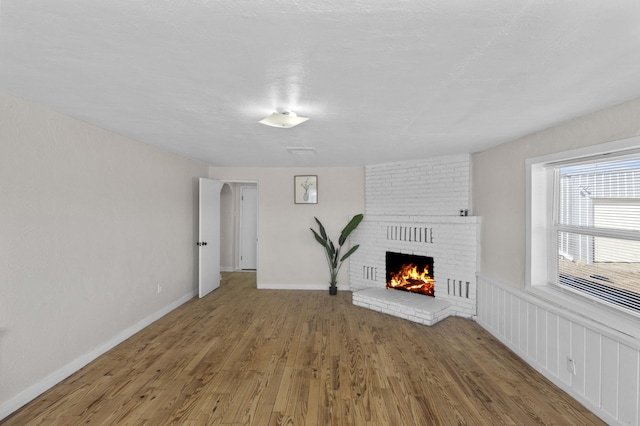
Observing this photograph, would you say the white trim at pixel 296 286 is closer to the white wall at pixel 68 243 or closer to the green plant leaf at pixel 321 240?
the green plant leaf at pixel 321 240

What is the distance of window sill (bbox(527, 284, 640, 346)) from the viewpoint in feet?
6.33

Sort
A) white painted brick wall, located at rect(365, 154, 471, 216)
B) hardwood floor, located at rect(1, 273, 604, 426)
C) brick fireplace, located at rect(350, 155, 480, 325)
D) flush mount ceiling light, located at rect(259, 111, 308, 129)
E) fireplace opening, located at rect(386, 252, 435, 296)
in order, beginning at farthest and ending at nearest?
fireplace opening, located at rect(386, 252, 435, 296)
white painted brick wall, located at rect(365, 154, 471, 216)
brick fireplace, located at rect(350, 155, 480, 325)
flush mount ceiling light, located at rect(259, 111, 308, 129)
hardwood floor, located at rect(1, 273, 604, 426)

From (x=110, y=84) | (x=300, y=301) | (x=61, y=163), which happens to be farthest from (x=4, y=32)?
(x=300, y=301)

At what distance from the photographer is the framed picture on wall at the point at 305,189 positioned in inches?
203

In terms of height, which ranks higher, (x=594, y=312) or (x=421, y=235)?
(x=421, y=235)

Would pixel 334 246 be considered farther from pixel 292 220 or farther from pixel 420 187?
pixel 420 187

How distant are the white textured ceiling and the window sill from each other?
149 cm

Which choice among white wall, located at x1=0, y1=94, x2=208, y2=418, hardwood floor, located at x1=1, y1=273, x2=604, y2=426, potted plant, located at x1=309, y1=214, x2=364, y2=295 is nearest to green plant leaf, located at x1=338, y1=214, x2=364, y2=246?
potted plant, located at x1=309, y1=214, x2=364, y2=295

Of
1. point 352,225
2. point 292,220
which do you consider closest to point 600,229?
point 352,225

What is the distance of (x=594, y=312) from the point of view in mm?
2178

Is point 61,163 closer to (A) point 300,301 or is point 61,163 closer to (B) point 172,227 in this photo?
(B) point 172,227

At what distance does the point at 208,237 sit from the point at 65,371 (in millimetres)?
2527

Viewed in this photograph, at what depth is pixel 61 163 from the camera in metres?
2.43

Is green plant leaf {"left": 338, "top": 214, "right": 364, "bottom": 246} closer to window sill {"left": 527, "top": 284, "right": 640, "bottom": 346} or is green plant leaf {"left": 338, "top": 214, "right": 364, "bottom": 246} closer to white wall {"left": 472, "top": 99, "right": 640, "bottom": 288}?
white wall {"left": 472, "top": 99, "right": 640, "bottom": 288}
